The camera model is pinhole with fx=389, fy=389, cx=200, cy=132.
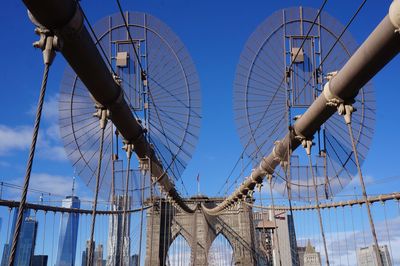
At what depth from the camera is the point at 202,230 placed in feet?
166

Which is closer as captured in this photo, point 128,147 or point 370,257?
point 128,147

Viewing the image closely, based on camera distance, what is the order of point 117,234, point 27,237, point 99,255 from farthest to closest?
point 27,237 < point 117,234 < point 99,255

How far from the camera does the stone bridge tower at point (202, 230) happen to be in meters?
49.2

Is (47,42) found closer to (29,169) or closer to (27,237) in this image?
(29,169)

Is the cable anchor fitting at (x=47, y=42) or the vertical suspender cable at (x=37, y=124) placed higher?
the cable anchor fitting at (x=47, y=42)

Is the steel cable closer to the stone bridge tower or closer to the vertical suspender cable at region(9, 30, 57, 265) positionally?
the vertical suspender cable at region(9, 30, 57, 265)

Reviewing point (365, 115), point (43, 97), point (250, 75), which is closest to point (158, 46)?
point (250, 75)

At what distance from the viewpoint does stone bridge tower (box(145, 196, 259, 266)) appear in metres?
49.2

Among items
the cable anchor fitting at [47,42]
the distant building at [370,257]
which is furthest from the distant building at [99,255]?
the distant building at [370,257]

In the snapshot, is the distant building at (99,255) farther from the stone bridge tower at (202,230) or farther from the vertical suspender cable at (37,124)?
the vertical suspender cable at (37,124)

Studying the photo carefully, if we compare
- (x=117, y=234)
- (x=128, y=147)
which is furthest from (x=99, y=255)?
(x=128, y=147)

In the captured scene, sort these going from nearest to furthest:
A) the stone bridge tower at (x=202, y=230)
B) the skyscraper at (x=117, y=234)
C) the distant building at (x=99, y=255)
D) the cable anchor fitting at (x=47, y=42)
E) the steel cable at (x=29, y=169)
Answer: the steel cable at (x=29, y=169)
the cable anchor fitting at (x=47, y=42)
the skyscraper at (x=117, y=234)
the distant building at (x=99, y=255)
the stone bridge tower at (x=202, y=230)

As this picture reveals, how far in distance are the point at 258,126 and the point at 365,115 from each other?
4.19 m

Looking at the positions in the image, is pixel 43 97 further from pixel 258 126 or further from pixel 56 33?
pixel 258 126
